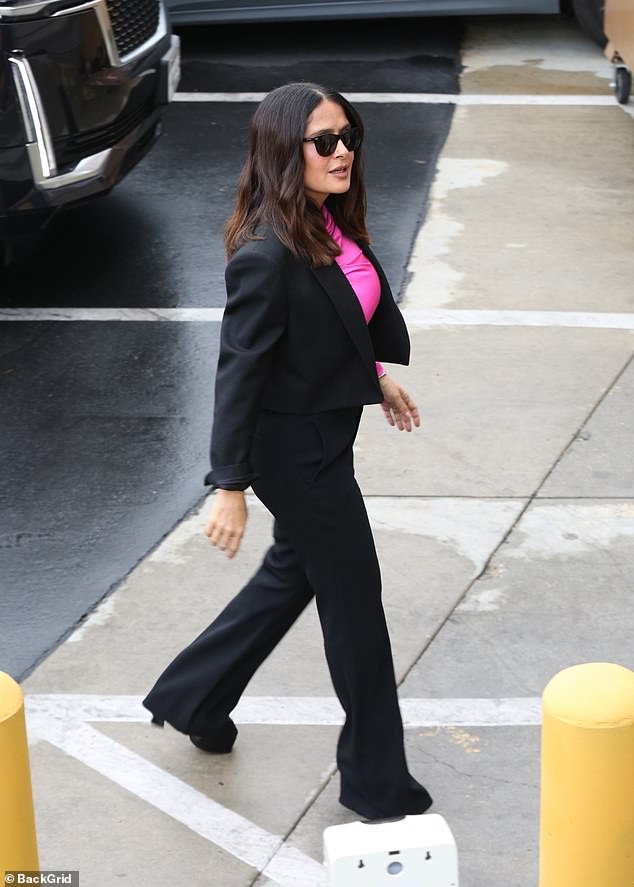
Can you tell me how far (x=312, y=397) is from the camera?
3.65 metres

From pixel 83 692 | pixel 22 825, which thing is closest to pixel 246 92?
pixel 83 692

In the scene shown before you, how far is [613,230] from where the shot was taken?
28.3ft

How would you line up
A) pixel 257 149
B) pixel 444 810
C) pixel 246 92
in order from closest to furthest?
1. pixel 257 149
2. pixel 444 810
3. pixel 246 92

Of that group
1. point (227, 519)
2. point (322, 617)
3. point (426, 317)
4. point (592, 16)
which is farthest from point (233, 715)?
point (592, 16)

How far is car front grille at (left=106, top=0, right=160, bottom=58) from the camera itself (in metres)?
7.95

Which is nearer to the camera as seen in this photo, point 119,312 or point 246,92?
point 119,312

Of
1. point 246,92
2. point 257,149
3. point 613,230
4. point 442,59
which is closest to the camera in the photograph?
point 257,149

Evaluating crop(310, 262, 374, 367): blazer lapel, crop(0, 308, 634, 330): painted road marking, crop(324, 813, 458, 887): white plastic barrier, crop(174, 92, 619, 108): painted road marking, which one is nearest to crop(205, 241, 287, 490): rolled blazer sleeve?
crop(310, 262, 374, 367): blazer lapel

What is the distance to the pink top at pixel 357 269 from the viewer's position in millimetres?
3705

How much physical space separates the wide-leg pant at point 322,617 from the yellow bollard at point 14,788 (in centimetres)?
97

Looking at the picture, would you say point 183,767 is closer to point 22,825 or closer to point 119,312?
point 22,825

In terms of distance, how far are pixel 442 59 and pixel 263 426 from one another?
9630 millimetres

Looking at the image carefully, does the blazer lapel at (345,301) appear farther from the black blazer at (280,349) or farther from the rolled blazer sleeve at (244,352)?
the rolled blazer sleeve at (244,352)

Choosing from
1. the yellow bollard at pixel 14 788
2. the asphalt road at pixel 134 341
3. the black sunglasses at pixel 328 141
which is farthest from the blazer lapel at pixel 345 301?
the asphalt road at pixel 134 341
